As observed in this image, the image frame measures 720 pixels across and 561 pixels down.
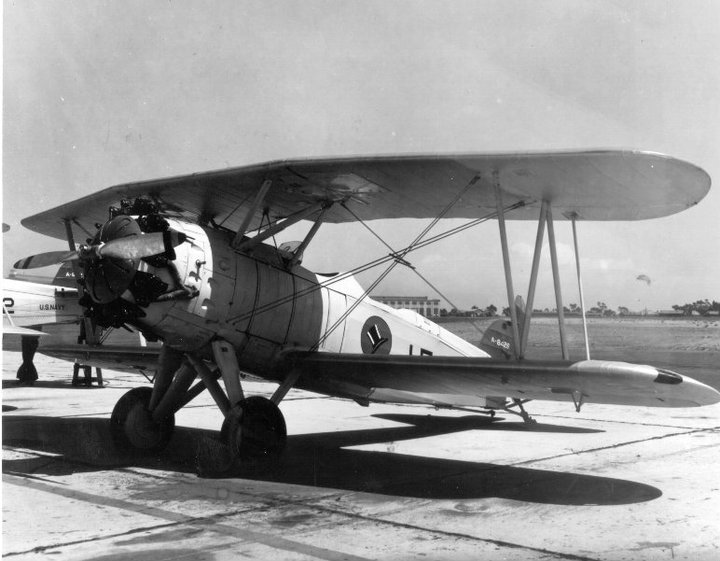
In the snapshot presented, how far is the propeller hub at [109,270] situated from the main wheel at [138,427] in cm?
196

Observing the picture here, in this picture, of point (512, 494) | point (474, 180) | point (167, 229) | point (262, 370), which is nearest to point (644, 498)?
point (512, 494)

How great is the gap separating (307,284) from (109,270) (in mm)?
2396

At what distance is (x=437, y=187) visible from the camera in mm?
7492

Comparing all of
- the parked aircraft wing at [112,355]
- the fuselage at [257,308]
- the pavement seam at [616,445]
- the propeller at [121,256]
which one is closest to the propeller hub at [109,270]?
the propeller at [121,256]

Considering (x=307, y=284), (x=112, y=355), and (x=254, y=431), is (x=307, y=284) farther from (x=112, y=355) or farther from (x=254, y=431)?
(x=112, y=355)

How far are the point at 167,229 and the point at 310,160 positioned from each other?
1472 millimetres

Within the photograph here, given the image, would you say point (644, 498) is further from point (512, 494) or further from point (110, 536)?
point (110, 536)

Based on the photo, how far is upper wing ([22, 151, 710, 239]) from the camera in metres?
6.22

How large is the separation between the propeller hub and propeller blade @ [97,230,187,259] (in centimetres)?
4

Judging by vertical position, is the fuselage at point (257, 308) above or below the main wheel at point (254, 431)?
above

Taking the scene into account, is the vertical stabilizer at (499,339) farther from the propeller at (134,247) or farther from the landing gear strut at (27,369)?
the landing gear strut at (27,369)

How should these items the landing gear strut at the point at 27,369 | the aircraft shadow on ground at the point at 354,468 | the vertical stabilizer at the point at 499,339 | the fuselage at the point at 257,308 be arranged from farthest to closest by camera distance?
the landing gear strut at the point at 27,369 → the vertical stabilizer at the point at 499,339 → the fuselage at the point at 257,308 → the aircraft shadow on ground at the point at 354,468

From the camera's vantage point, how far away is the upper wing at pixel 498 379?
18.4 ft

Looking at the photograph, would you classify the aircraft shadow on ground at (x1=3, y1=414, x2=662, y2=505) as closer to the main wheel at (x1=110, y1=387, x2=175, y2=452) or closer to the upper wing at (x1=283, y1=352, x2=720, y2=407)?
the main wheel at (x1=110, y1=387, x2=175, y2=452)
